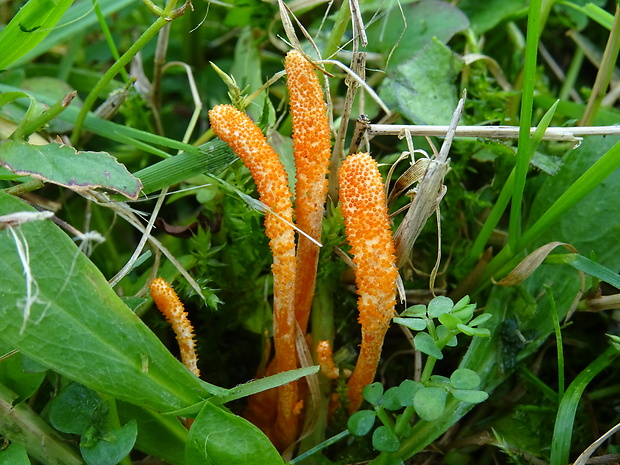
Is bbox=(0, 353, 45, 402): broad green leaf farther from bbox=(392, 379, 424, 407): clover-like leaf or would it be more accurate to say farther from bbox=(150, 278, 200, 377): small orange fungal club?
bbox=(392, 379, 424, 407): clover-like leaf

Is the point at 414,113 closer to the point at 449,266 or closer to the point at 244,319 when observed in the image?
the point at 449,266

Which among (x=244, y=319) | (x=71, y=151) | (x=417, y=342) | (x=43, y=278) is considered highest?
(x=71, y=151)

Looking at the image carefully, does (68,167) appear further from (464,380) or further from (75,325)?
(464,380)

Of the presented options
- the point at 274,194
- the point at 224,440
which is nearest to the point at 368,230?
the point at 274,194

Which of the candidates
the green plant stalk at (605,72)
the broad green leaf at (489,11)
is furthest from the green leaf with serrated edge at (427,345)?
the broad green leaf at (489,11)

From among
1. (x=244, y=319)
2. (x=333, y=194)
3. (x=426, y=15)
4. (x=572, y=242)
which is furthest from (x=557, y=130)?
(x=244, y=319)
